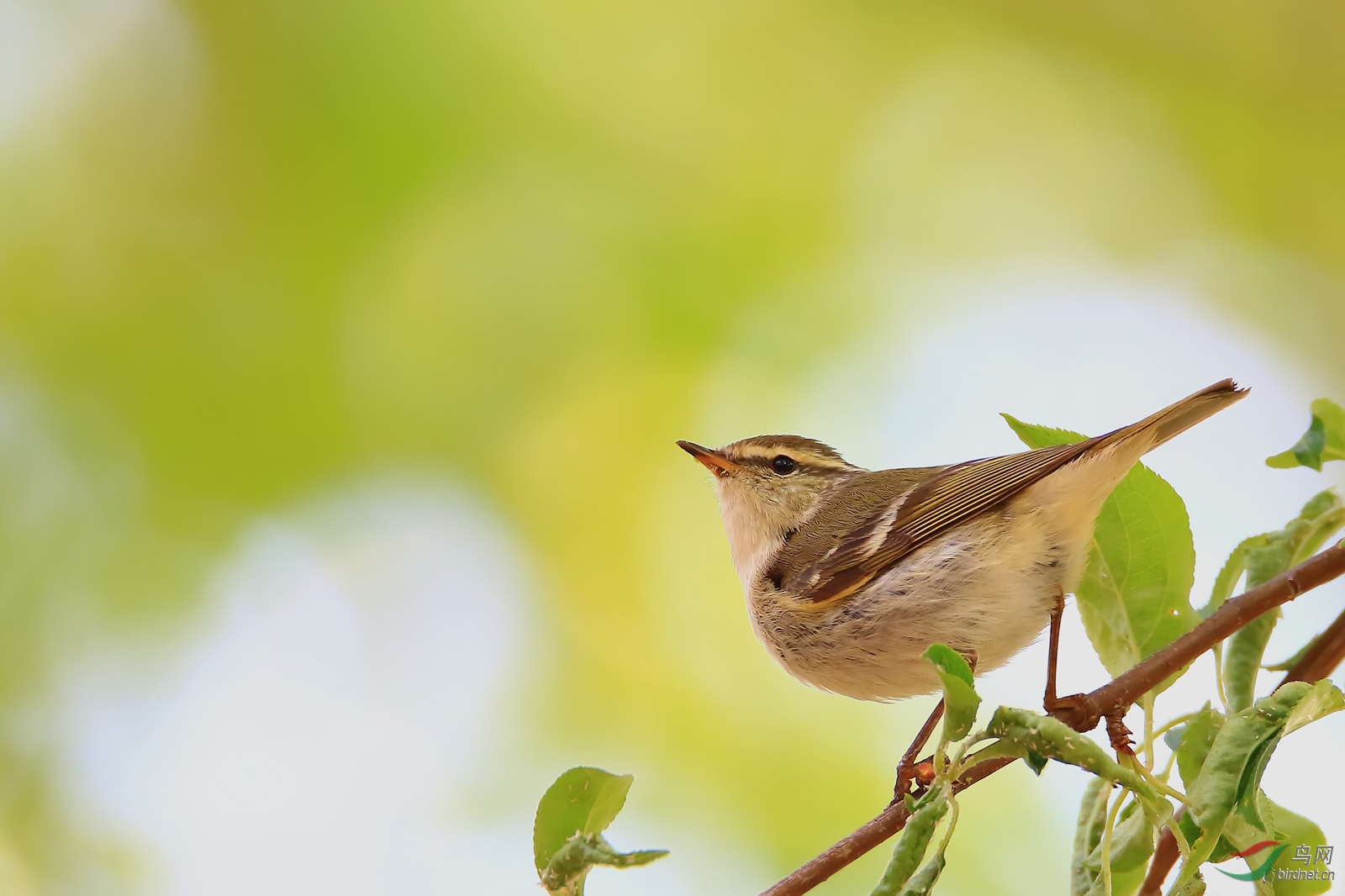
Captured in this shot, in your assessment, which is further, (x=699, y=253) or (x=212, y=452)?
(x=699, y=253)

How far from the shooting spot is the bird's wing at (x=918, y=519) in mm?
2467

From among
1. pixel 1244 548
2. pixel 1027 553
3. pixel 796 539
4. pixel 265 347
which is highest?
pixel 265 347

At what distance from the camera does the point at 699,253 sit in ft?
15.9

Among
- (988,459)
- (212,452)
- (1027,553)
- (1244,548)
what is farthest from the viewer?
(212,452)

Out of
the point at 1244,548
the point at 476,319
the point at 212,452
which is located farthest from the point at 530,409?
the point at 1244,548

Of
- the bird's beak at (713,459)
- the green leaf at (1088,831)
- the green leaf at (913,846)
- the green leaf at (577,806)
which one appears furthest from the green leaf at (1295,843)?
the bird's beak at (713,459)

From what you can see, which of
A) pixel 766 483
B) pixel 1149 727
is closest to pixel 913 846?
pixel 1149 727

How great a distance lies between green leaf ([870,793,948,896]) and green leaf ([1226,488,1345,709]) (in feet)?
2.58

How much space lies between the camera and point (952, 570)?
247 cm

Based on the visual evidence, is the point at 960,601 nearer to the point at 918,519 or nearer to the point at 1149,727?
the point at 918,519

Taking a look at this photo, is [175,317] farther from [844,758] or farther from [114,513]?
[844,758]

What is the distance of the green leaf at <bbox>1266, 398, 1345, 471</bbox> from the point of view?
192 centimetres

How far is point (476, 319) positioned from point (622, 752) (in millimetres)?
2113

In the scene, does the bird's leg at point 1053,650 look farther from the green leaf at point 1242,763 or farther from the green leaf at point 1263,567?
the green leaf at point 1242,763
